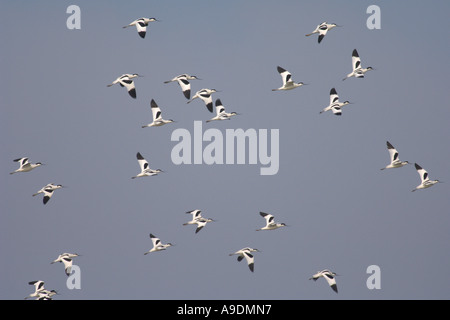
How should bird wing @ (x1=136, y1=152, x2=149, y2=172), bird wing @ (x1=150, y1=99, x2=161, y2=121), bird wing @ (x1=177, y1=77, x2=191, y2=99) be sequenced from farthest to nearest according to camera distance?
bird wing @ (x1=136, y1=152, x2=149, y2=172)
bird wing @ (x1=150, y1=99, x2=161, y2=121)
bird wing @ (x1=177, y1=77, x2=191, y2=99)

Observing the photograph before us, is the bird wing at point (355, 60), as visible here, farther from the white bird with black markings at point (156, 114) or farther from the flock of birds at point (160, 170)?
the white bird with black markings at point (156, 114)

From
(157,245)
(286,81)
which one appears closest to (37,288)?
(157,245)

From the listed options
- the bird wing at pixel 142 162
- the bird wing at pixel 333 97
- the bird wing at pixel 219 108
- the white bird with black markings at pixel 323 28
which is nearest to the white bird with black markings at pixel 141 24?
the bird wing at pixel 219 108

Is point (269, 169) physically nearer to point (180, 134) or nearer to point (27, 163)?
point (180, 134)

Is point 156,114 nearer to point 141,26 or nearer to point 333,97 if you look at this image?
point 141,26

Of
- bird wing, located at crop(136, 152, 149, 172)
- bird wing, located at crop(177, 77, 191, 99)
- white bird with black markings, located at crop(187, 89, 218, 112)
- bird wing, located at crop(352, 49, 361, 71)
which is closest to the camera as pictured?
bird wing, located at crop(177, 77, 191, 99)

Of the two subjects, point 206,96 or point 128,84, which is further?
point 206,96

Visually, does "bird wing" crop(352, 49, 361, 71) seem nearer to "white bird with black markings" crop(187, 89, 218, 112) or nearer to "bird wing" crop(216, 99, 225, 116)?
"bird wing" crop(216, 99, 225, 116)

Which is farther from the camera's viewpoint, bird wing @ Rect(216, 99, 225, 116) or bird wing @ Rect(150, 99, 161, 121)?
bird wing @ Rect(216, 99, 225, 116)

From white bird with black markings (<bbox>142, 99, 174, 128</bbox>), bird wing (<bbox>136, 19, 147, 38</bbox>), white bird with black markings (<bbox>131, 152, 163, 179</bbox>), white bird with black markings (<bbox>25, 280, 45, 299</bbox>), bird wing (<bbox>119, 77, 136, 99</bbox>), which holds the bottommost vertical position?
white bird with black markings (<bbox>25, 280, 45, 299</bbox>)

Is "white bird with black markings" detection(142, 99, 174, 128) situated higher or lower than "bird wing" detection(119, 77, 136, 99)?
lower

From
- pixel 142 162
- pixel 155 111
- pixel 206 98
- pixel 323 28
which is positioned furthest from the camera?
pixel 323 28

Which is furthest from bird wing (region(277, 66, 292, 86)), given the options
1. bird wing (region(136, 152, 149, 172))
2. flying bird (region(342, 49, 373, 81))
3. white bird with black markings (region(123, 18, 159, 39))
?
bird wing (region(136, 152, 149, 172))
